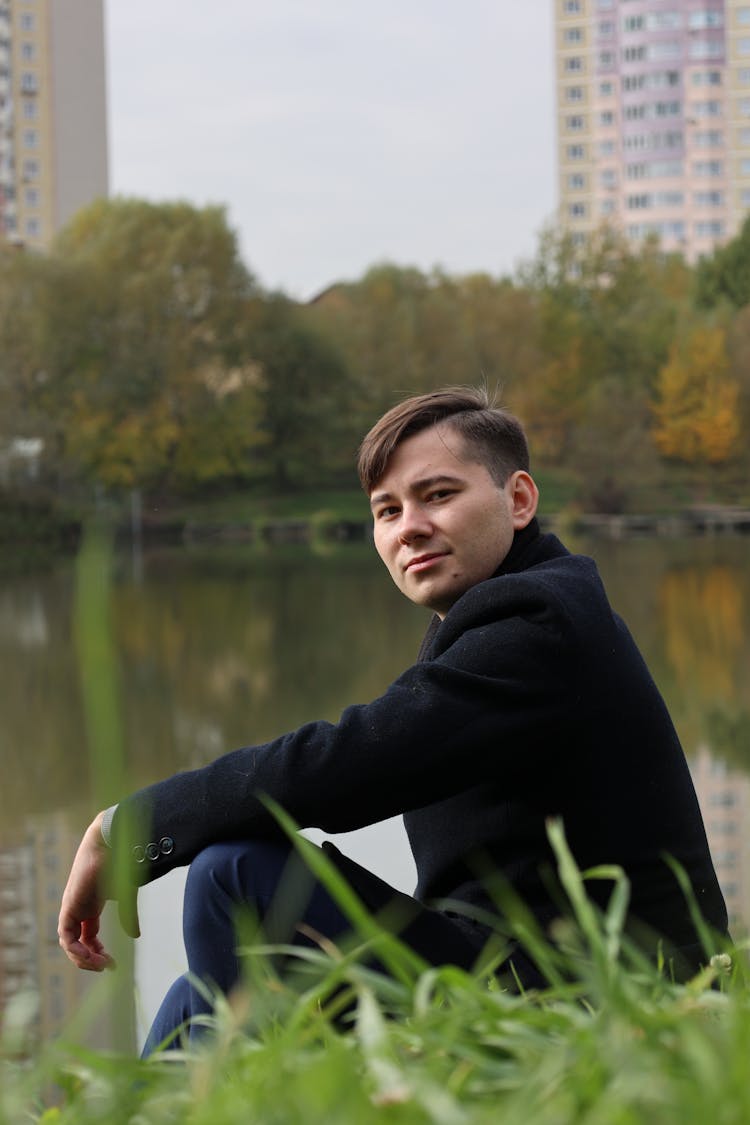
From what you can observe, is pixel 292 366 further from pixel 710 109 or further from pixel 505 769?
pixel 710 109

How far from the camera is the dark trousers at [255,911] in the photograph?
138cm

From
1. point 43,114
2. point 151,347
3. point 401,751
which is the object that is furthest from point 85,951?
point 43,114

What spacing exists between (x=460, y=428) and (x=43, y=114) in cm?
5305

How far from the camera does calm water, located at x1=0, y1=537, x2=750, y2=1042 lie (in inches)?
167

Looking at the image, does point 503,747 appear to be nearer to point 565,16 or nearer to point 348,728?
point 348,728

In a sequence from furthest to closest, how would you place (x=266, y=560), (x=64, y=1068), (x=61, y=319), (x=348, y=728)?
(x=61, y=319)
(x=266, y=560)
(x=348, y=728)
(x=64, y=1068)

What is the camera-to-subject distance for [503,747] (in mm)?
1430

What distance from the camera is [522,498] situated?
1683mm

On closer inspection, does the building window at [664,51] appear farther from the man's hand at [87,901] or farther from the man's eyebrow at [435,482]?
the man's hand at [87,901]

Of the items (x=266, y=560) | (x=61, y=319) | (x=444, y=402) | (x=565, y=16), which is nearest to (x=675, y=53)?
(x=565, y=16)

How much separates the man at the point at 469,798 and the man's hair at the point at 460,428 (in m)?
0.16

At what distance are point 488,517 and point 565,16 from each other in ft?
203

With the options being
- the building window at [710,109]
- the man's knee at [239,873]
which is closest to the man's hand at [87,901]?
the man's knee at [239,873]

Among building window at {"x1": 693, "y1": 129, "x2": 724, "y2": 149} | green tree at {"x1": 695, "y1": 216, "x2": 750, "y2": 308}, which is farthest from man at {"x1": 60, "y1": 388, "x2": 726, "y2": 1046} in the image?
building window at {"x1": 693, "y1": 129, "x2": 724, "y2": 149}
